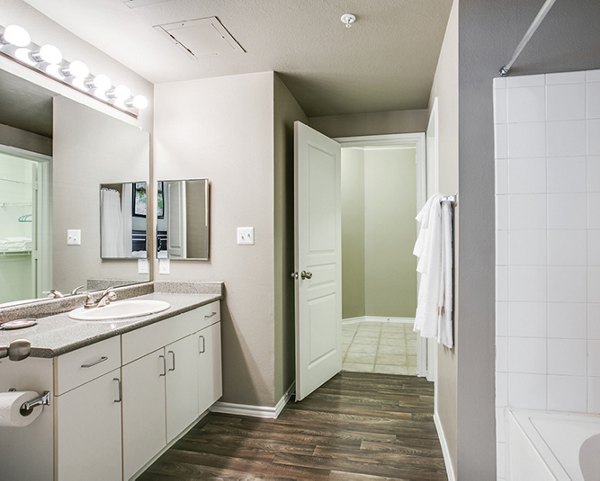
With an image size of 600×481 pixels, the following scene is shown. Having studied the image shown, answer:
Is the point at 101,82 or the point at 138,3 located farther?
the point at 101,82

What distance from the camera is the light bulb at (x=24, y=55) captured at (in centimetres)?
186

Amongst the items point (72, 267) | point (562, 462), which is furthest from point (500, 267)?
point (72, 267)

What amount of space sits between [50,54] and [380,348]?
381 cm

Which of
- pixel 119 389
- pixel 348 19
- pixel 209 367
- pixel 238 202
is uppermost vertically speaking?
pixel 348 19

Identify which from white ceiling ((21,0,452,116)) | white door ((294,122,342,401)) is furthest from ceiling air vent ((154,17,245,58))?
white door ((294,122,342,401))

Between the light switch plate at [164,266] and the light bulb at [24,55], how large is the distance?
4.62 ft

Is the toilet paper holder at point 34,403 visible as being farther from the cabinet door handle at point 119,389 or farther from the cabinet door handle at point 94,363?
the cabinet door handle at point 119,389

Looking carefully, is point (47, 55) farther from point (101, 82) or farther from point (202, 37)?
point (202, 37)

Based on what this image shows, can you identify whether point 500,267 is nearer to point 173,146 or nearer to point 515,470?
point 515,470

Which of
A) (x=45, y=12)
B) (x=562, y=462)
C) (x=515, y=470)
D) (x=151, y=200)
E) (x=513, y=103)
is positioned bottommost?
(x=515, y=470)

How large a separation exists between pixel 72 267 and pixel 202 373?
0.99 m

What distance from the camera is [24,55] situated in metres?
1.89

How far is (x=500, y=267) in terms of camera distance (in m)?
1.70

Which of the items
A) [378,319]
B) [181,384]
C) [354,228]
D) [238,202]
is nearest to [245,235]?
[238,202]
